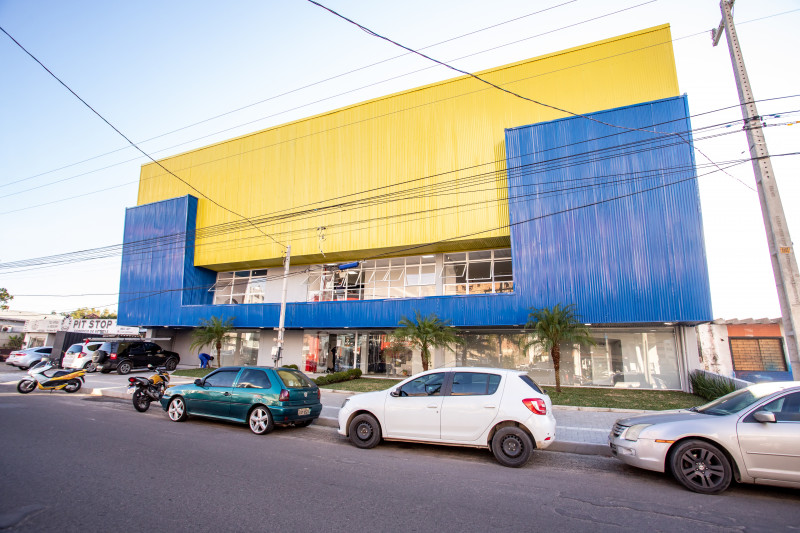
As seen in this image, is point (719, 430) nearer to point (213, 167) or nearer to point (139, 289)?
point (213, 167)

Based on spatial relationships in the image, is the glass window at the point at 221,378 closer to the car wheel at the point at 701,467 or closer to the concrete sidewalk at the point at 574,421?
the concrete sidewalk at the point at 574,421

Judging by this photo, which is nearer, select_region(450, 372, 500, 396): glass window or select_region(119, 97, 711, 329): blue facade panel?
select_region(450, 372, 500, 396): glass window

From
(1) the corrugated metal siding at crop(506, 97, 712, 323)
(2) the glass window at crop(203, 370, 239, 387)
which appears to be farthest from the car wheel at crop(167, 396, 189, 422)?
(1) the corrugated metal siding at crop(506, 97, 712, 323)

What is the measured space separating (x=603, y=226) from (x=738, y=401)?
13002mm

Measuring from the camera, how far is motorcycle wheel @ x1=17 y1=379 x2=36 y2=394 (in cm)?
1376

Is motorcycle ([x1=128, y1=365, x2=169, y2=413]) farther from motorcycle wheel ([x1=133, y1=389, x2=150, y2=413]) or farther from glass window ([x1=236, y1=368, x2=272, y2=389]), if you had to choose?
glass window ([x1=236, y1=368, x2=272, y2=389])

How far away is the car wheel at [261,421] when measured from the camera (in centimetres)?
833

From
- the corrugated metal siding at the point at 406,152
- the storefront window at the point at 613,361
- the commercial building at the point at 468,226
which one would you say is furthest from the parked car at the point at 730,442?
the corrugated metal siding at the point at 406,152

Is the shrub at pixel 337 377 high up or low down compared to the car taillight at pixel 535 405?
down

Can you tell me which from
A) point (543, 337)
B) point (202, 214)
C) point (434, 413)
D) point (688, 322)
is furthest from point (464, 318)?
point (202, 214)

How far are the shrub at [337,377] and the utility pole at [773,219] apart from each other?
16134 millimetres

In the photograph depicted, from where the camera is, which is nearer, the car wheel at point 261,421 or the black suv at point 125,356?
the car wheel at point 261,421

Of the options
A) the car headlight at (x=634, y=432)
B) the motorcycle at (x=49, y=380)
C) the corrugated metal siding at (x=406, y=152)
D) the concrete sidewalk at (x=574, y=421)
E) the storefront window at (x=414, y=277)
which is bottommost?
the concrete sidewalk at (x=574, y=421)

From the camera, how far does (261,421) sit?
8391 millimetres
